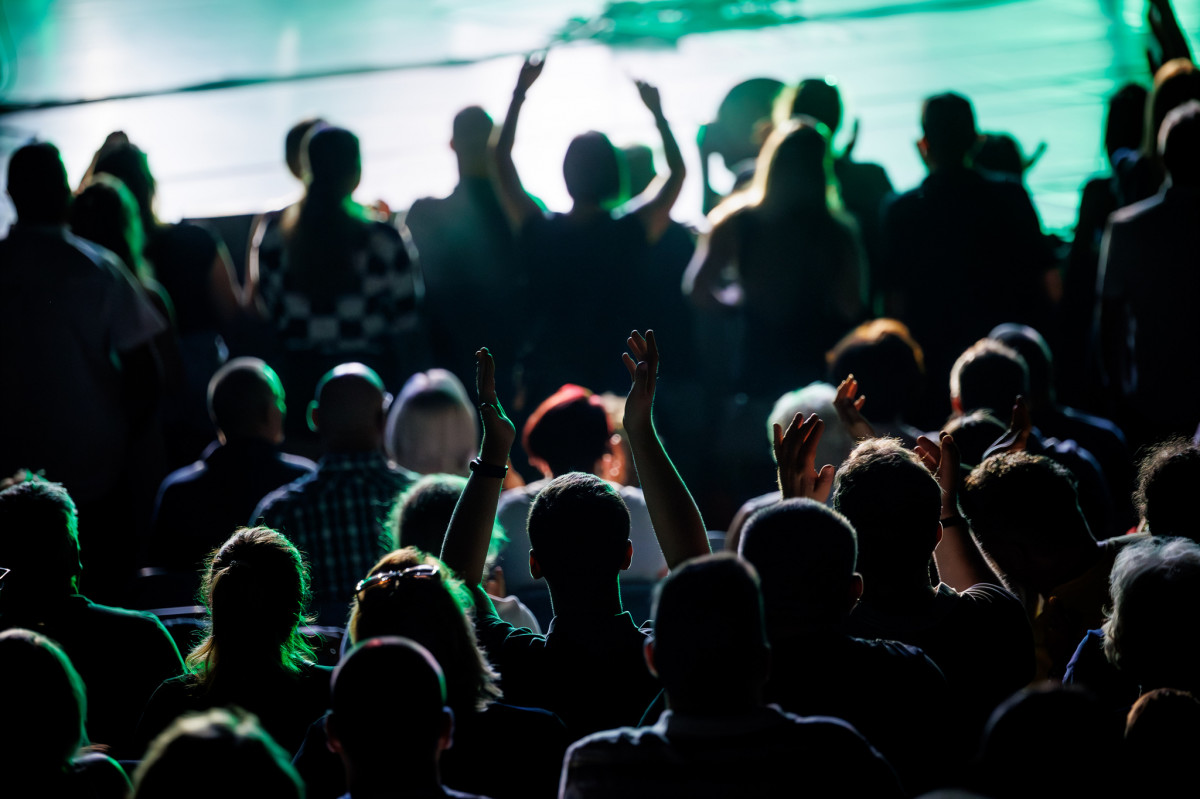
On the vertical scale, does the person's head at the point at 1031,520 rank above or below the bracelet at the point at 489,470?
below

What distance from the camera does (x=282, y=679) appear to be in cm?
213

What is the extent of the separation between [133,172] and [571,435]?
2312 mm

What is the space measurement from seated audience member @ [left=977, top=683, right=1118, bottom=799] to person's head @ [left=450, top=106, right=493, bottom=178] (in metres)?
3.41

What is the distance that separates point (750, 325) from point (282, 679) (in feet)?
8.45

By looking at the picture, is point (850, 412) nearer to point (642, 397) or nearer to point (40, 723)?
point (642, 397)

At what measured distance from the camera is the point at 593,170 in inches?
169

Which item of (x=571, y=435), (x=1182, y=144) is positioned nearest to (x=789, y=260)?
(x=1182, y=144)

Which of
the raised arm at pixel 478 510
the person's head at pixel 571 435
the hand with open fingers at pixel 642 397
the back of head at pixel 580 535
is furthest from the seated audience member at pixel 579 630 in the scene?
the person's head at pixel 571 435

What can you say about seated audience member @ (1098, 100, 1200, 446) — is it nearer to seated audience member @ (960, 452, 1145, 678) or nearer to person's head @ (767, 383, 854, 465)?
person's head @ (767, 383, 854, 465)

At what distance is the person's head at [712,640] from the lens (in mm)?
1669

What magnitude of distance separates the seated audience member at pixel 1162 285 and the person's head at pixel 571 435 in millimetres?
1819

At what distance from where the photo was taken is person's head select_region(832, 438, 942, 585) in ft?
7.02

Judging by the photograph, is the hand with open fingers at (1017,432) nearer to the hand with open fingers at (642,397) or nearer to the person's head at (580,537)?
the hand with open fingers at (642,397)

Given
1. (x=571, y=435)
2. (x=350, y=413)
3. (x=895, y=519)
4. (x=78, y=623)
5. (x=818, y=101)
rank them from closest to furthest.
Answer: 1. (x=895, y=519)
2. (x=78, y=623)
3. (x=571, y=435)
4. (x=350, y=413)
5. (x=818, y=101)
